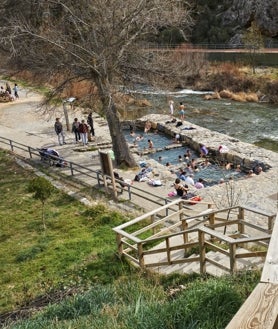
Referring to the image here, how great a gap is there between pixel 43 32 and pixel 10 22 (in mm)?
1572

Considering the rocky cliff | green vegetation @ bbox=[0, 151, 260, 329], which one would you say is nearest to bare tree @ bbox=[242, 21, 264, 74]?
the rocky cliff

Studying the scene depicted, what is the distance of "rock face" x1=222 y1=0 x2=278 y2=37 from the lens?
64.9 meters

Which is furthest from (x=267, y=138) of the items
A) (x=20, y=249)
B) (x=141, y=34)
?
(x=20, y=249)

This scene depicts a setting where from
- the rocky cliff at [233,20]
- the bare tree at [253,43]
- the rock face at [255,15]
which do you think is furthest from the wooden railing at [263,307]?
the rock face at [255,15]

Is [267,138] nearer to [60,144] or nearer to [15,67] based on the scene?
[60,144]

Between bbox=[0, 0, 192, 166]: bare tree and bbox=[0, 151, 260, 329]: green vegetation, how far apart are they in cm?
468

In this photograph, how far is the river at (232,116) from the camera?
27.1 m

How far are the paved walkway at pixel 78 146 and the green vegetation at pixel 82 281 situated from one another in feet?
12.6

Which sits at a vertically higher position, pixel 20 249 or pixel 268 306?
pixel 268 306

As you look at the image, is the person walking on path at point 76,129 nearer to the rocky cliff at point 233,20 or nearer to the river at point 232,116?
the river at point 232,116

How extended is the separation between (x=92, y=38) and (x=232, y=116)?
17.2 meters

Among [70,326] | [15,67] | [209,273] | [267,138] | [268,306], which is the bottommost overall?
[267,138]

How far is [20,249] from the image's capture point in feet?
38.1

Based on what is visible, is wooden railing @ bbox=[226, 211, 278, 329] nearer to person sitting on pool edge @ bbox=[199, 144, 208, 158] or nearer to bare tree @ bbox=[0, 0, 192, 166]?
bare tree @ bbox=[0, 0, 192, 166]
